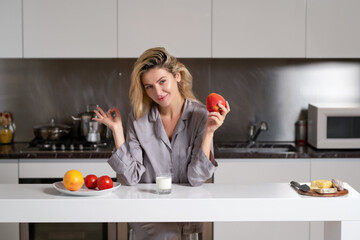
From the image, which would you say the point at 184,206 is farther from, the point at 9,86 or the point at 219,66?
the point at 9,86

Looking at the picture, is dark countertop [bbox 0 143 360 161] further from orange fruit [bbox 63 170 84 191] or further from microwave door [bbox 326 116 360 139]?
orange fruit [bbox 63 170 84 191]

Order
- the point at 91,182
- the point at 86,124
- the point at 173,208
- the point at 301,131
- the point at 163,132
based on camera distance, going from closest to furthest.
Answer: the point at 173,208
the point at 91,182
the point at 163,132
the point at 86,124
the point at 301,131

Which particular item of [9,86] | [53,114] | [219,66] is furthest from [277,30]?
[9,86]

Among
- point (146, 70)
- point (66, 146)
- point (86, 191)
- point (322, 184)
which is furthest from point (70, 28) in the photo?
point (322, 184)

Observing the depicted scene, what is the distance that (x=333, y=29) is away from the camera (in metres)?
4.05

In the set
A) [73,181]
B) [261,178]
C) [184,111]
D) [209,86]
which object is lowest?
[261,178]

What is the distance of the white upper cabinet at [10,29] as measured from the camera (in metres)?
4.00

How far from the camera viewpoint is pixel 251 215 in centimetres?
222

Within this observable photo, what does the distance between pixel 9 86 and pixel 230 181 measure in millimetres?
1992

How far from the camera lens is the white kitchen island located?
2.18 metres

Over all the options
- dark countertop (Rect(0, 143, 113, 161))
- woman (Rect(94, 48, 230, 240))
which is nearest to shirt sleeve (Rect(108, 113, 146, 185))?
woman (Rect(94, 48, 230, 240))

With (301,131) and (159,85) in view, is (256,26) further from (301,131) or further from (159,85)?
(159,85)

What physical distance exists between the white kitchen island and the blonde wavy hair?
56 centimetres

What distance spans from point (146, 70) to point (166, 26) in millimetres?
1589
